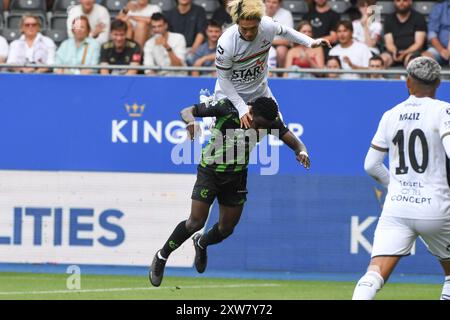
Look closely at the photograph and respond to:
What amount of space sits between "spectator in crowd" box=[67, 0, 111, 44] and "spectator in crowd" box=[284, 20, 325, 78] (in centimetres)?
278

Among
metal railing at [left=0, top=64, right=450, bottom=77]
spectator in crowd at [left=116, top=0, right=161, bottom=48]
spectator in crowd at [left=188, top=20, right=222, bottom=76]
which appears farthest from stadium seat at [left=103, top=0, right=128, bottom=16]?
metal railing at [left=0, top=64, right=450, bottom=77]

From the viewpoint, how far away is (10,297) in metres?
13.1

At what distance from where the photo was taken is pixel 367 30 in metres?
17.0

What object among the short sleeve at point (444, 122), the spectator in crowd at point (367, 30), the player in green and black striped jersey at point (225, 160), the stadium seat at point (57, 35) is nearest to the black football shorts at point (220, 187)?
the player in green and black striped jersey at point (225, 160)

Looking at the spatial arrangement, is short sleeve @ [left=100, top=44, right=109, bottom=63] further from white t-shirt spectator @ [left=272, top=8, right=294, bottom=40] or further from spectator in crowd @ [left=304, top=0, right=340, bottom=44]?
spectator in crowd @ [left=304, top=0, right=340, bottom=44]

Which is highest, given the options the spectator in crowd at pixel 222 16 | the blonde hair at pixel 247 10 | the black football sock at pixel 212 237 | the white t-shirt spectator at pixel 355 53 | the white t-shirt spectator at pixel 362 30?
the spectator in crowd at pixel 222 16

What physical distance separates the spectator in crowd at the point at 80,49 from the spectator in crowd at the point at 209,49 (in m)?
1.44

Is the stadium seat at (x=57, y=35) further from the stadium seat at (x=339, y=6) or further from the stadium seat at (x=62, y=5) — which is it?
the stadium seat at (x=339, y=6)

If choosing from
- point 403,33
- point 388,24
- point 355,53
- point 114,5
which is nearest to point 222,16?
point 114,5

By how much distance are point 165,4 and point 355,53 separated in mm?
3445

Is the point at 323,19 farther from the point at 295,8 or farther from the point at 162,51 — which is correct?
the point at 162,51

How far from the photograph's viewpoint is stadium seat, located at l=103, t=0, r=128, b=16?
18078 millimetres

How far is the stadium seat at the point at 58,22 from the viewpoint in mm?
17969
